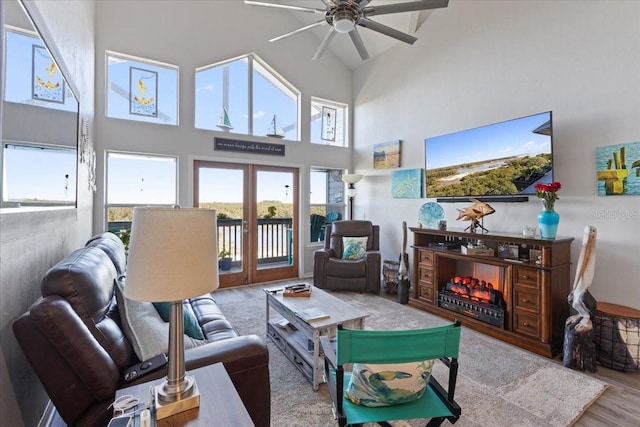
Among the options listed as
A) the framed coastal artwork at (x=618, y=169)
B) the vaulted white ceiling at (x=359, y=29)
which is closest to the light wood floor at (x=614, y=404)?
the framed coastal artwork at (x=618, y=169)

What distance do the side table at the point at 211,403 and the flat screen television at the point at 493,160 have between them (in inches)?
139

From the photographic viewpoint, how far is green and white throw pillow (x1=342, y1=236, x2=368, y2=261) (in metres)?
4.77

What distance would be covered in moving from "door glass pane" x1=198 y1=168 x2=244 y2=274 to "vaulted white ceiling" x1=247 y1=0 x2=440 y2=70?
2.68 meters

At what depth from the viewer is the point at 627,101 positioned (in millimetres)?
2777

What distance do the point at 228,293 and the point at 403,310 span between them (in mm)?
2630

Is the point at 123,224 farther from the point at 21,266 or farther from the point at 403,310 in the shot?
the point at 403,310

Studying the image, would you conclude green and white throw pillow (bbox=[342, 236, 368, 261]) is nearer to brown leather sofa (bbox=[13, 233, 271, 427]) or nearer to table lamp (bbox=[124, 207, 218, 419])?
brown leather sofa (bbox=[13, 233, 271, 427])

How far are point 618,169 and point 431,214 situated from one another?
6.80 feet

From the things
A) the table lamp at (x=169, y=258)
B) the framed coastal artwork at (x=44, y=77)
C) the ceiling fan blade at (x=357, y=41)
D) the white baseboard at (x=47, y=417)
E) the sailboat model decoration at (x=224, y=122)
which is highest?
the ceiling fan blade at (x=357, y=41)

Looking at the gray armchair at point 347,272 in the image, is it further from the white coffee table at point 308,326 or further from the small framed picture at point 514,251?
the small framed picture at point 514,251

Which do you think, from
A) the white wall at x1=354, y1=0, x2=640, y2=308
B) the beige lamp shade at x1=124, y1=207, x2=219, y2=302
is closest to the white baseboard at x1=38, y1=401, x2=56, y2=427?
the beige lamp shade at x1=124, y1=207, x2=219, y2=302

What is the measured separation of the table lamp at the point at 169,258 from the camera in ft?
3.20

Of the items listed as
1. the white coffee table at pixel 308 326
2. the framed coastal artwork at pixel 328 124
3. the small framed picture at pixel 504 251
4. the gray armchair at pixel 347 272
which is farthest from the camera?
the framed coastal artwork at pixel 328 124

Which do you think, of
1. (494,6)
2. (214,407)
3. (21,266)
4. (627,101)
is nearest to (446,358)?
(214,407)
